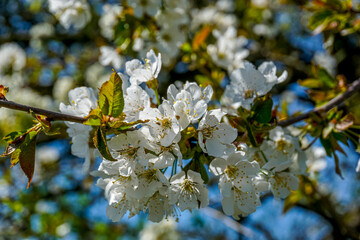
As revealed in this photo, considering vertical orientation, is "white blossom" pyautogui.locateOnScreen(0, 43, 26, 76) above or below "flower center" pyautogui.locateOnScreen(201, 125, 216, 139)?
below

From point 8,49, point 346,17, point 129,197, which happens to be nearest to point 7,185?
point 8,49

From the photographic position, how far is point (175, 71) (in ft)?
11.2

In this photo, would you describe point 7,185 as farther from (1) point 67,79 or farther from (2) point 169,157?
(2) point 169,157

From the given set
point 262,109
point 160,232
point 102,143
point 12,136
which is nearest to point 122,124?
point 102,143

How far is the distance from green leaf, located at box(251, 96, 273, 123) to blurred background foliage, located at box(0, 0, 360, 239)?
32.5 inches

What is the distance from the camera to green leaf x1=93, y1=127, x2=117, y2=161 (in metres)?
0.89

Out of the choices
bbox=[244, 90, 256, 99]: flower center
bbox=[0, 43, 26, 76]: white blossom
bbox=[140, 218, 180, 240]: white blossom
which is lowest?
bbox=[140, 218, 180, 240]: white blossom

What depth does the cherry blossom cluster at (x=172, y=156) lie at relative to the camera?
961mm

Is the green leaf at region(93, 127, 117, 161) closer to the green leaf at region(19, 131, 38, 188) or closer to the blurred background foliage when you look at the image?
the green leaf at region(19, 131, 38, 188)

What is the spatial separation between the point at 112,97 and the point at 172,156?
246 mm

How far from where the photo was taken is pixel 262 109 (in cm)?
111

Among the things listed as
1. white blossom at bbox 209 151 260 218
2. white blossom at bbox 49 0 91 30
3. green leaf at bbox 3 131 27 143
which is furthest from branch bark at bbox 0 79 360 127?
white blossom at bbox 49 0 91 30

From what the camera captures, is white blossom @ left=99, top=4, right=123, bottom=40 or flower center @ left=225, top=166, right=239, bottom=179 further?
white blossom @ left=99, top=4, right=123, bottom=40

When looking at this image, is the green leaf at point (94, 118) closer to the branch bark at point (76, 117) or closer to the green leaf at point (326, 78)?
the branch bark at point (76, 117)
